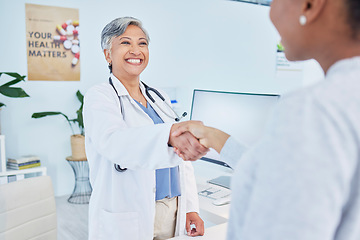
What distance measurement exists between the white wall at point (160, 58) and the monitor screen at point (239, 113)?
235cm

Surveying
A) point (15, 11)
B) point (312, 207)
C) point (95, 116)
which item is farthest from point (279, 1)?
point (15, 11)

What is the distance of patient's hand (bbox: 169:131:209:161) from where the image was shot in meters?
1.17

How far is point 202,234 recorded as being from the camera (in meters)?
1.47

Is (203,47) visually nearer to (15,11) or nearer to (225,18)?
(225,18)

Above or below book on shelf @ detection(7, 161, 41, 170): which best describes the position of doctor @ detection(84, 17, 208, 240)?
above

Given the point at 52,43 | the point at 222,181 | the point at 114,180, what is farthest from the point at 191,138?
the point at 52,43

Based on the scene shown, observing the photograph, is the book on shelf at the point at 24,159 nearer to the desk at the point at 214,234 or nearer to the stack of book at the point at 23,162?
the stack of book at the point at 23,162

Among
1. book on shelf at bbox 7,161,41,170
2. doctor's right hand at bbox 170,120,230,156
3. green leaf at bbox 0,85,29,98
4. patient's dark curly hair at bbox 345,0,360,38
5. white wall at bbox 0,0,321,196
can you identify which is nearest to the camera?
patient's dark curly hair at bbox 345,0,360,38

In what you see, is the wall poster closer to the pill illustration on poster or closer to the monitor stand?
the pill illustration on poster

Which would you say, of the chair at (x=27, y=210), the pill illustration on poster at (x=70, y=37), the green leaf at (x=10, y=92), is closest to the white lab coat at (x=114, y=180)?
the chair at (x=27, y=210)

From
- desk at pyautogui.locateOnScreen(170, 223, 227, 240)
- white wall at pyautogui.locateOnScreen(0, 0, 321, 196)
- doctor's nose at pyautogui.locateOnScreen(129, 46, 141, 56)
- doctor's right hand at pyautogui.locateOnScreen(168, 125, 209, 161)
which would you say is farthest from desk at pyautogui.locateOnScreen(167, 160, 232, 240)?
white wall at pyautogui.locateOnScreen(0, 0, 321, 196)

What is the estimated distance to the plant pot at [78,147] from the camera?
3.85m

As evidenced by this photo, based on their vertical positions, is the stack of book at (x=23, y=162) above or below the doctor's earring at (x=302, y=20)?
below

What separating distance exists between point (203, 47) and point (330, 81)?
14.9 feet
